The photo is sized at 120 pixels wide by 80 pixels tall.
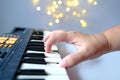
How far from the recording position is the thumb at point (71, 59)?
0.61m

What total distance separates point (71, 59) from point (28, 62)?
11 cm

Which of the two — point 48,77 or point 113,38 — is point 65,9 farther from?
point 48,77

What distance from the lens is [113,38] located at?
825mm

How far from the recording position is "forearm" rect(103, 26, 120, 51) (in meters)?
0.82

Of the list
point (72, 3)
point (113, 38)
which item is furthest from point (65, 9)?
point (113, 38)

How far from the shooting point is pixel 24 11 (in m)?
2.24

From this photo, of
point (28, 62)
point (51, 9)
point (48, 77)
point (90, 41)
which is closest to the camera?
point (48, 77)

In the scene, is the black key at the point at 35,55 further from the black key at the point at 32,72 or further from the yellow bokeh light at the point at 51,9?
the yellow bokeh light at the point at 51,9

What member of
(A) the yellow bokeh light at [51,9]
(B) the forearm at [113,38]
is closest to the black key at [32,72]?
(B) the forearm at [113,38]

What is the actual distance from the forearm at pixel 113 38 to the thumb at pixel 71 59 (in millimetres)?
163

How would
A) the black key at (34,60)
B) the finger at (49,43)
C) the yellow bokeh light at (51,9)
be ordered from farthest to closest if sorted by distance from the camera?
the yellow bokeh light at (51,9), the finger at (49,43), the black key at (34,60)

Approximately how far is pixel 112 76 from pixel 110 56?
149mm

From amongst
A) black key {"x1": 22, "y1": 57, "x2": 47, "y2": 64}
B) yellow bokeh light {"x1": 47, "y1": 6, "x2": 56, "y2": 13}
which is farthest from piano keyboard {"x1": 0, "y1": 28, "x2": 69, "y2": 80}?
yellow bokeh light {"x1": 47, "y1": 6, "x2": 56, "y2": 13}

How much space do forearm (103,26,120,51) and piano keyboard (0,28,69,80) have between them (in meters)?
0.18
